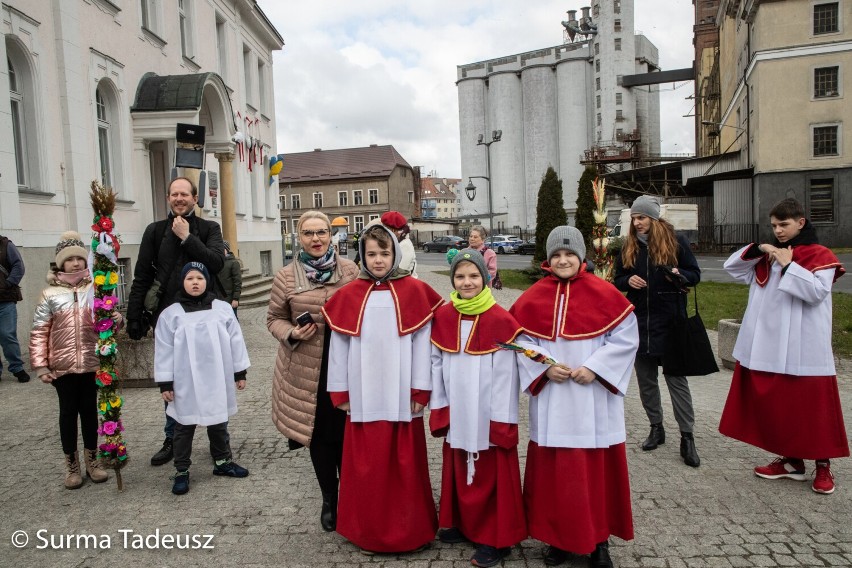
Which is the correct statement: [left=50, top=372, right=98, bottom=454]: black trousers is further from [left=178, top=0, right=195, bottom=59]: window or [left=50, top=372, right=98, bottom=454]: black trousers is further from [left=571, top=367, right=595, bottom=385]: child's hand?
[left=178, top=0, right=195, bottom=59]: window

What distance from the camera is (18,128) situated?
10.1 metres

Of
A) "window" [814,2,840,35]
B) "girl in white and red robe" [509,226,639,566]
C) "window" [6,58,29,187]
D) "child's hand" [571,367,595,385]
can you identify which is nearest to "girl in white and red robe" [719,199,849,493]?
"girl in white and red robe" [509,226,639,566]

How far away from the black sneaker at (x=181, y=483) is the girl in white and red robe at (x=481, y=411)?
85.0 inches

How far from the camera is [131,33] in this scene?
43.6 feet

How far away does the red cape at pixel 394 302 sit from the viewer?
139 inches

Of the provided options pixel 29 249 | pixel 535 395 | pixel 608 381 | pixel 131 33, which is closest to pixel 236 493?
pixel 535 395

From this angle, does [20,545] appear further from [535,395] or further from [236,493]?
[535,395]

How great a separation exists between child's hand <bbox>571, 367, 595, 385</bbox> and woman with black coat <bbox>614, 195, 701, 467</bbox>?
1.89 metres

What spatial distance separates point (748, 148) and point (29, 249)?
32479 mm

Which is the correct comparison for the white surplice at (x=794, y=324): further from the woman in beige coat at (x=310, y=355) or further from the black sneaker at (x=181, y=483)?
the black sneaker at (x=181, y=483)

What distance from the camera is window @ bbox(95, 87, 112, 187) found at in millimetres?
12500

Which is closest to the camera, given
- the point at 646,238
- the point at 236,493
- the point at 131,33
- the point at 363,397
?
the point at 363,397

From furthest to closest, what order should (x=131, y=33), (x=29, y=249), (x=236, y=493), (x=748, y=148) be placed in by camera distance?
(x=748, y=148)
(x=131, y=33)
(x=29, y=249)
(x=236, y=493)

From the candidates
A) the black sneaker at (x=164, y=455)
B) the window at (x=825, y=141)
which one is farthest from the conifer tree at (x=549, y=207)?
the window at (x=825, y=141)
